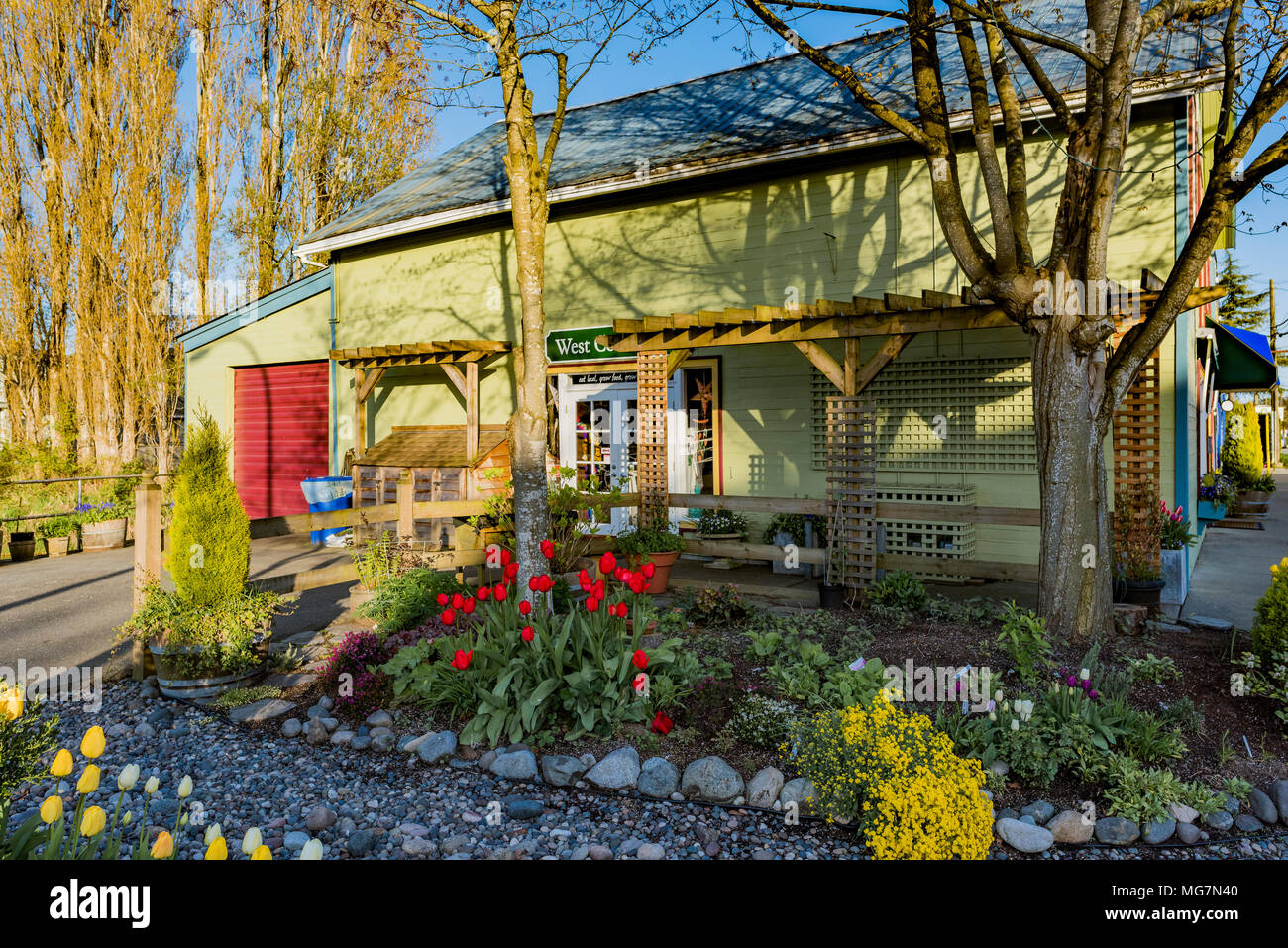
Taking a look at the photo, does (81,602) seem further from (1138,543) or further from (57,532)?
(1138,543)

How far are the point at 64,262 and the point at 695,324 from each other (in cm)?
1436

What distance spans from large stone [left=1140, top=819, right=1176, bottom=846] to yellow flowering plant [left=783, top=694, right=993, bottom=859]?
644 millimetres

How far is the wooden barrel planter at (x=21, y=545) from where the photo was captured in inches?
451

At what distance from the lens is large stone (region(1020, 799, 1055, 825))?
11.4 ft

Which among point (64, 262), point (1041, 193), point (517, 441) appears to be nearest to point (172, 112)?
point (64, 262)

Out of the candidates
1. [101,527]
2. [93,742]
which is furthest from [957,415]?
[101,527]

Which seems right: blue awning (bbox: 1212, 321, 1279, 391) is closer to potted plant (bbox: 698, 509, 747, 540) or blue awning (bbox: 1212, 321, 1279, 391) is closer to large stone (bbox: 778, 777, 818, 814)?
potted plant (bbox: 698, 509, 747, 540)

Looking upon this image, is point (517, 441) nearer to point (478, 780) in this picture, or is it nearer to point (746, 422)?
point (478, 780)

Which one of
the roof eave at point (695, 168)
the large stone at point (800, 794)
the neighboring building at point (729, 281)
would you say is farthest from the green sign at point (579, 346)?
the large stone at point (800, 794)

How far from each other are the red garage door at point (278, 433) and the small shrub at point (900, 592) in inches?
428

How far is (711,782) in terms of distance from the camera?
3820 millimetres

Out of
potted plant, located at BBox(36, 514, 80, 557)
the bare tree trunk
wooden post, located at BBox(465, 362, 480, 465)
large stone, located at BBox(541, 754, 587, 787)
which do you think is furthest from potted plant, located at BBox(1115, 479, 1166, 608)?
potted plant, located at BBox(36, 514, 80, 557)

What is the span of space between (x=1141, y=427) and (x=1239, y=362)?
7281mm

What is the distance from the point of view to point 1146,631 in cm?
583
